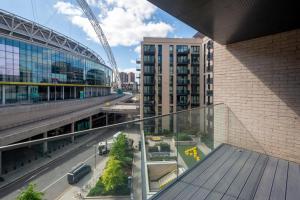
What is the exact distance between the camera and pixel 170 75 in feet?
98.5

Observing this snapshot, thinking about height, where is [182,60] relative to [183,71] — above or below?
above

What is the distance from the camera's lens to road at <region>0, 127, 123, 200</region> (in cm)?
144

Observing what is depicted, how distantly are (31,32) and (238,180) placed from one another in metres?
43.2

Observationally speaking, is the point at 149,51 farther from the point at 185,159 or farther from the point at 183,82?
the point at 185,159

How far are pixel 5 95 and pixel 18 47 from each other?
6.19m

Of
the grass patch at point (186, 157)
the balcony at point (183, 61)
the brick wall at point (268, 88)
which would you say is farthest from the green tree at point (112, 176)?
the balcony at point (183, 61)

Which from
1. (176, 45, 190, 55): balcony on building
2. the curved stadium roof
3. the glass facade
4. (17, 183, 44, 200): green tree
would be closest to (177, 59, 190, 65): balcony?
(176, 45, 190, 55): balcony on building

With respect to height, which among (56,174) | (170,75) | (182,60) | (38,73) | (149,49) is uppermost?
(149,49)

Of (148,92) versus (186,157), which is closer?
(186,157)

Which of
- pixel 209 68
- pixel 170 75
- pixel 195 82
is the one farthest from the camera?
pixel 195 82

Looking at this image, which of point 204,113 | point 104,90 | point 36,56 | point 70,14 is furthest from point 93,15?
point 204,113

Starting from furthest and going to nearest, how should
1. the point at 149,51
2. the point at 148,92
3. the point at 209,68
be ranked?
the point at 148,92 < the point at 149,51 < the point at 209,68

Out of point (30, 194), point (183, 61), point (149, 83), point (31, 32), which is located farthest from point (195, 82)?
point (31, 32)

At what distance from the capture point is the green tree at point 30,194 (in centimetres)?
145
